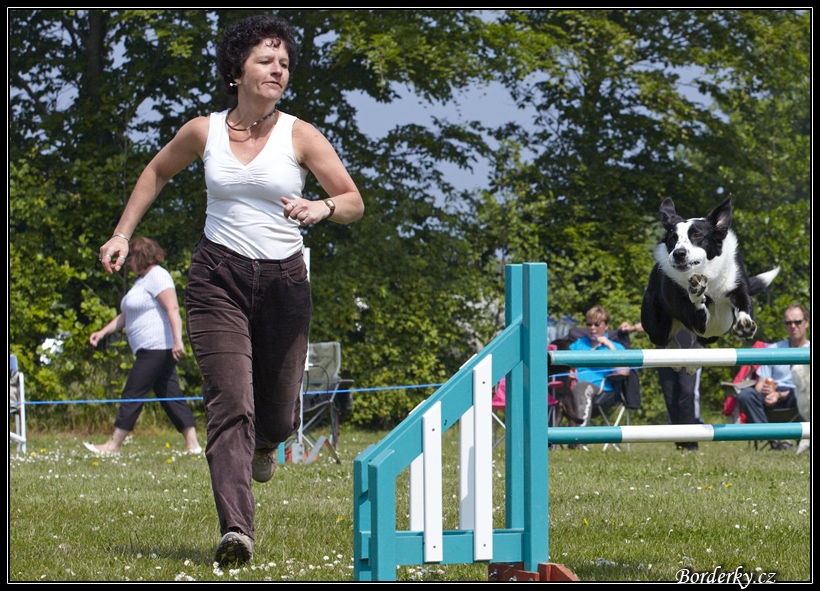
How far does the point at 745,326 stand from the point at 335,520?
2.40 metres

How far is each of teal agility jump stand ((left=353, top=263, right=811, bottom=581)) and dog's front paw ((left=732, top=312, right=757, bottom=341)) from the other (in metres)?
0.29

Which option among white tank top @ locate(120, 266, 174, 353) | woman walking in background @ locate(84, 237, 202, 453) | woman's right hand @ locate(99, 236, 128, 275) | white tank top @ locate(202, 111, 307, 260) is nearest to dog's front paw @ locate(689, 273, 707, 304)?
white tank top @ locate(202, 111, 307, 260)

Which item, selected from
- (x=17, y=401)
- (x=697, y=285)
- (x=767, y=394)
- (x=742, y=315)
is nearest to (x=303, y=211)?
(x=697, y=285)

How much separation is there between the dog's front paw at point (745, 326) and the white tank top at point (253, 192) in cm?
148

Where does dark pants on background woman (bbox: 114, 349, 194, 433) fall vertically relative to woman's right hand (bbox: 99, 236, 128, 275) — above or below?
below

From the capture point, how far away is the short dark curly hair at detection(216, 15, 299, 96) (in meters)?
3.00

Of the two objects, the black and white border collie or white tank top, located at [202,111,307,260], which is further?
white tank top, located at [202,111,307,260]

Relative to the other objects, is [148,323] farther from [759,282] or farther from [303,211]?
[759,282]

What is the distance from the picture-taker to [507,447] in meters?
2.73

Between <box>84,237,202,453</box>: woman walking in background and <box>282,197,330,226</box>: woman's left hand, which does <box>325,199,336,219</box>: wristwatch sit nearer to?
<box>282,197,330,226</box>: woman's left hand

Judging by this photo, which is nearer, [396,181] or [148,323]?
[148,323]

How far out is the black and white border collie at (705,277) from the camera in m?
2.25

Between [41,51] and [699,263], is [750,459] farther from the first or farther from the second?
[41,51]

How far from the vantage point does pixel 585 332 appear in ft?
27.0
